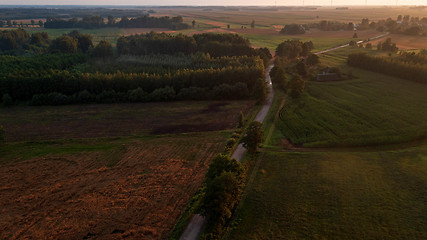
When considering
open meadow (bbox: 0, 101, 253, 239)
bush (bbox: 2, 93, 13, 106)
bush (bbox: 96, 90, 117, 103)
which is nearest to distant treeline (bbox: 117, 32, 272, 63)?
bush (bbox: 96, 90, 117, 103)

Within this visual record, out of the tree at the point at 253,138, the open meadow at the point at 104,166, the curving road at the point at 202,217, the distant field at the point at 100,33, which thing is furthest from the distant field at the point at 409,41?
the distant field at the point at 100,33

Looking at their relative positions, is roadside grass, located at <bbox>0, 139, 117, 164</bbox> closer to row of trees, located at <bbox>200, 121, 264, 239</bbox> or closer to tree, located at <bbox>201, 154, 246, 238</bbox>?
row of trees, located at <bbox>200, 121, 264, 239</bbox>

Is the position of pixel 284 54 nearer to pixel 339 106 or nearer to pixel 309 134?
pixel 339 106

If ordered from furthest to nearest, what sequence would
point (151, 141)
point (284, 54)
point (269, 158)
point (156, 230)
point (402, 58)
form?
point (284, 54), point (402, 58), point (151, 141), point (269, 158), point (156, 230)

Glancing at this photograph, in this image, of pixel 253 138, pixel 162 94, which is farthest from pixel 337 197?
pixel 162 94

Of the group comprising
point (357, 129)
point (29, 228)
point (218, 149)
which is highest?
point (357, 129)

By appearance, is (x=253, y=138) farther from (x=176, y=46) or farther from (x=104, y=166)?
(x=176, y=46)

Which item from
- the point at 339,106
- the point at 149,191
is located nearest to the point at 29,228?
the point at 149,191
